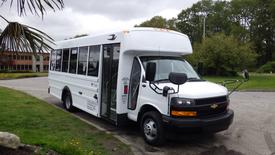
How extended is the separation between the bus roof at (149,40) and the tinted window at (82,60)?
1.06m

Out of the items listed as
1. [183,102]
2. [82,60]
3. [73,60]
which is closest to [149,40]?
[183,102]

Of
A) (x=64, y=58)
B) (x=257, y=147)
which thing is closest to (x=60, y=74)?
(x=64, y=58)

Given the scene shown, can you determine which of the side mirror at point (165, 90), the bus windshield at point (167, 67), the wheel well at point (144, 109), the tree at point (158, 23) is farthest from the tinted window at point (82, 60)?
the tree at point (158, 23)

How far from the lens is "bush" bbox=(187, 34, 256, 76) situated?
36.1m

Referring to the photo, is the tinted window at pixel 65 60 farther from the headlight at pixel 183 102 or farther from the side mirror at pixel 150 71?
the headlight at pixel 183 102

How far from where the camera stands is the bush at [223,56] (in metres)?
36.1

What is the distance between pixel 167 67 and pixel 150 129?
63.2 inches

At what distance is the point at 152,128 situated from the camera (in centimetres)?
685

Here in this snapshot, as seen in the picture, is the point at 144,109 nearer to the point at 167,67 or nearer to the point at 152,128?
the point at 152,128

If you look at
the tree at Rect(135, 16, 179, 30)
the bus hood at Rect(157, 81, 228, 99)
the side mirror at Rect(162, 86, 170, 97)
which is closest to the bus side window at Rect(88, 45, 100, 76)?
the bus hood at Rect(157, 81, 228, 99)

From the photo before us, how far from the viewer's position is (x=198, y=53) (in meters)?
37.4

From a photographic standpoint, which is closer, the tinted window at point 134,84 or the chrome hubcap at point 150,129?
the chrome hubcap at point 150,129

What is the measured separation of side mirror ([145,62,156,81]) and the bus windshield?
7.6 inches

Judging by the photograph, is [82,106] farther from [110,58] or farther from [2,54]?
[2,54]
